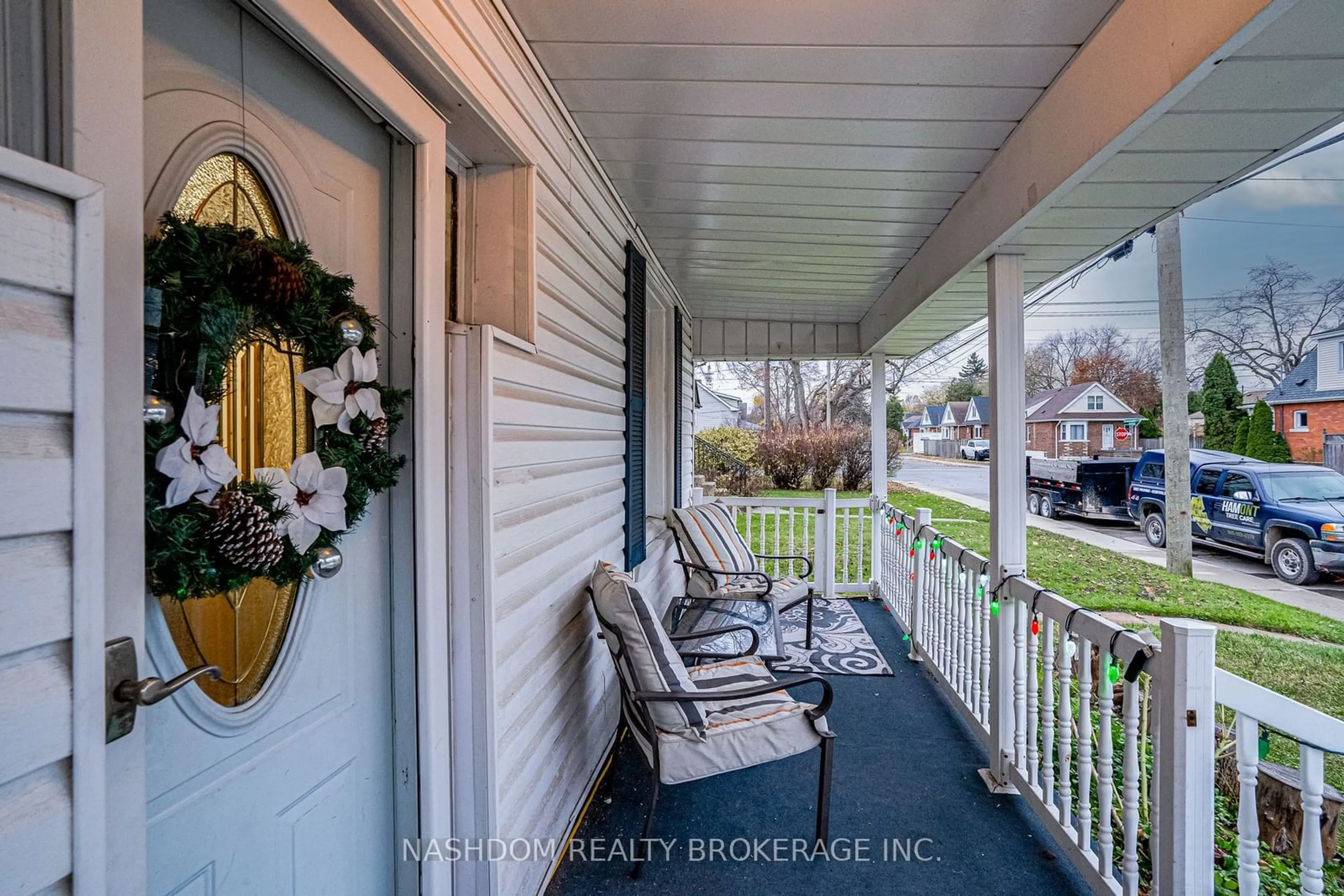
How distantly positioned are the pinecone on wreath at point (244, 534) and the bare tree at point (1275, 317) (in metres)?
4.94

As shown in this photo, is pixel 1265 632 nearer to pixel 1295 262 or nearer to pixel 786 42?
pixel 1295 262

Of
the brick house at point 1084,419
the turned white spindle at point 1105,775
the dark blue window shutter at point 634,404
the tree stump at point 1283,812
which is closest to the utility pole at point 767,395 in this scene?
the brick house at point 1084,419

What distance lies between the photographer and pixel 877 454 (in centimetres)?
545

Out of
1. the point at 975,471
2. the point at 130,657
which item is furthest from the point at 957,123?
the point at 975,471

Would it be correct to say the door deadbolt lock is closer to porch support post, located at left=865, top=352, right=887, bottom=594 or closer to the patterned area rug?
the patterned area rug

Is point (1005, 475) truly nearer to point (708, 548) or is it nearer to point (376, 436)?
point (708, 548)

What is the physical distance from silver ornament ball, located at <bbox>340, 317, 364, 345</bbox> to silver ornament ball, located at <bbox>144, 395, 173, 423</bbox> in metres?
0.33

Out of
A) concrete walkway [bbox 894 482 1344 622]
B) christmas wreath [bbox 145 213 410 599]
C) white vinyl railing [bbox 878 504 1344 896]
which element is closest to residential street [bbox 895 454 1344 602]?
concrete walkway [bbox 894 482 1344 622]

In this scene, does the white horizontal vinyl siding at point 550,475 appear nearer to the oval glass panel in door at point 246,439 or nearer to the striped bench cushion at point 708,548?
the oval glass panel in door at point 246,439

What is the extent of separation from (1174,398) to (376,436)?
680cm

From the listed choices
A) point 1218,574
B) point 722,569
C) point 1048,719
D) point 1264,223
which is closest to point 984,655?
point 1048,719

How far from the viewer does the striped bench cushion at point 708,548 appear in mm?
3871

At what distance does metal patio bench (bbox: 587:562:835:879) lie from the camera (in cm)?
197

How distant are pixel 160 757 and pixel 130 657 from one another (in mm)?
255
